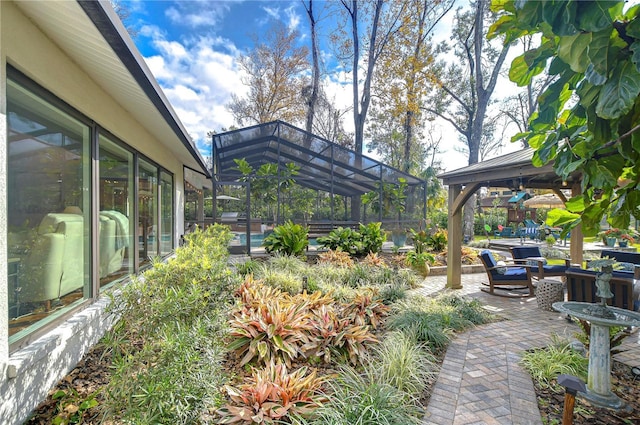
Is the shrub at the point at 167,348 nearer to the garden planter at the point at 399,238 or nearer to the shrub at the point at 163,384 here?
the shrub at the point at 163,384

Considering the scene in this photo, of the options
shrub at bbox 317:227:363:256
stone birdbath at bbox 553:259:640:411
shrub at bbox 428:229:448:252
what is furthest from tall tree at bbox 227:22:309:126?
stone birdbath at bbox 553:259:640:411

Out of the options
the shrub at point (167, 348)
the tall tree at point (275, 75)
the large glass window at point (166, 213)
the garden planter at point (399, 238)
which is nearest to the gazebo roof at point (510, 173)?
the shrub at point (167, 348)

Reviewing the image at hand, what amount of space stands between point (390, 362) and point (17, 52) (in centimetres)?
372

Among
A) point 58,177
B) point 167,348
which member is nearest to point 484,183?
point 167,348

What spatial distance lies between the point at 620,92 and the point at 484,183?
562cm

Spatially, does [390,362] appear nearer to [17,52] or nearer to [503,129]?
[17,52]

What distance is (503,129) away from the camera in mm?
30828

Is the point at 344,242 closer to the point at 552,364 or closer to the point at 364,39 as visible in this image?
the point at 552,364

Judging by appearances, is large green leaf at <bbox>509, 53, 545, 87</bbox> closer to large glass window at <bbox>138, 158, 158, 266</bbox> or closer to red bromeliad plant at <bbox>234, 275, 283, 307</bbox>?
red bromeliad plant at <bbox>234, 275, 283, 307</bbox>

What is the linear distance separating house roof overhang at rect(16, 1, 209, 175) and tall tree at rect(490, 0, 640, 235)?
2334 mm

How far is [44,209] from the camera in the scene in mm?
2648

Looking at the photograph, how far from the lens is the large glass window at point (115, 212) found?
3.71 metres

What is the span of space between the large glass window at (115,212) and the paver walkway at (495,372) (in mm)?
3802

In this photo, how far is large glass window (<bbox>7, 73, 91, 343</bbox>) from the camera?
90.1 inches
